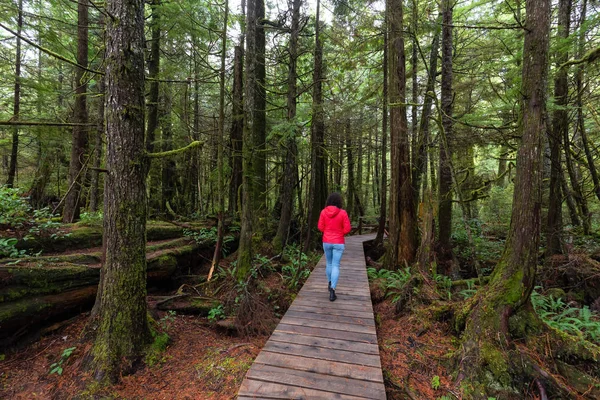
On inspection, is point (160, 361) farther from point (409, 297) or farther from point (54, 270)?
point (409, 297)

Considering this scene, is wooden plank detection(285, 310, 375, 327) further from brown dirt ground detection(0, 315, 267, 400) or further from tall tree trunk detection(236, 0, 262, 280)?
tall tree trunk detection(236, 0, 262, 280)

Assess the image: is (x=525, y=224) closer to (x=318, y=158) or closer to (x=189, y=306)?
(x=189, y=306)

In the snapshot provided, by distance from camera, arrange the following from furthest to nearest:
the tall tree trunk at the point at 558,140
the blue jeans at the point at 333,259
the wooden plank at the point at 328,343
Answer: the tall tree trunk at the point at 558,140, the blue jeans at the point at 333,259, the wooden plank at the point at 328,343

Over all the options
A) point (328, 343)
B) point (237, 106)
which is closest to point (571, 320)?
point (328, 343)

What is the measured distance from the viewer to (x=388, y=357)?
13.5 feet

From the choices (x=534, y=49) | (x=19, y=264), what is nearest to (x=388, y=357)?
(x=534, y=49)

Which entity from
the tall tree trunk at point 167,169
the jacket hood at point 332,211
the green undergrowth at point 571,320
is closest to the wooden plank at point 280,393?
the jacket hood at point 332,211

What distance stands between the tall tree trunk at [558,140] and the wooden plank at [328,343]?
247 inches

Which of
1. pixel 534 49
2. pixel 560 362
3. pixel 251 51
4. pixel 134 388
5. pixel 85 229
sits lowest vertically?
pixel 134 388

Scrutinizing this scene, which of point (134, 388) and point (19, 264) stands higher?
point (19, 264)

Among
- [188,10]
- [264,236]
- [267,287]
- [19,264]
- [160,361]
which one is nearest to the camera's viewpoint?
[160,361]

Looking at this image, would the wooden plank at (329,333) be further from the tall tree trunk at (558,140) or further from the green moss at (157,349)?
the tall tree trunk at (558,140)

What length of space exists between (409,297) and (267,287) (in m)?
3.40

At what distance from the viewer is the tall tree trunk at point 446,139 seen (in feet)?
25.6
